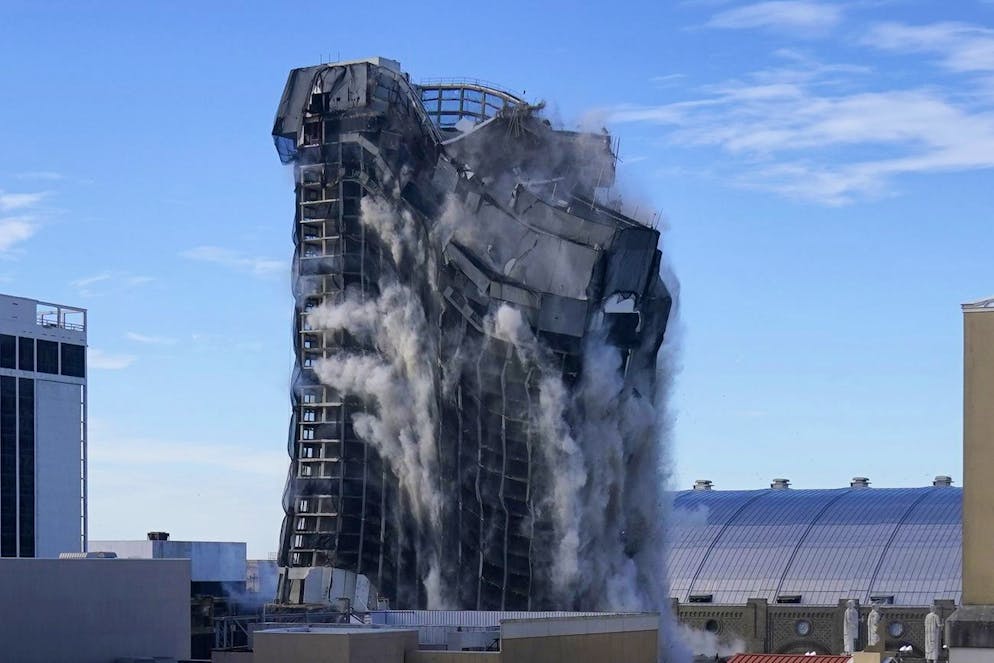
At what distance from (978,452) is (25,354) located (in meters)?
125

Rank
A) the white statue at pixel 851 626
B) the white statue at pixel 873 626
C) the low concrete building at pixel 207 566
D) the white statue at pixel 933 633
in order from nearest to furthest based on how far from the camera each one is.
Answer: the low concrete building at pixel 207 566 → the white statue at pixel 933 633 → the white statue at pixel 851 626 → the white statue at pixel 873 626

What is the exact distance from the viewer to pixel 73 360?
581 feet

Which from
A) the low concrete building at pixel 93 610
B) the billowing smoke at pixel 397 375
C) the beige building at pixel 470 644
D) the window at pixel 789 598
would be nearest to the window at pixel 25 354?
the billowing smoke at pixel 397 375

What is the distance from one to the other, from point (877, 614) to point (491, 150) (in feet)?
155

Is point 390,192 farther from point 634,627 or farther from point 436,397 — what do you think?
point 634,627

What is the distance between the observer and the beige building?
6912 cm

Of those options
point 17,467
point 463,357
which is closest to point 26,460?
point 17,467

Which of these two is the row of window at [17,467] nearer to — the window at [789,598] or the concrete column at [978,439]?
the window at [789,598]

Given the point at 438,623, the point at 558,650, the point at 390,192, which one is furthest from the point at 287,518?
the point at 558,650

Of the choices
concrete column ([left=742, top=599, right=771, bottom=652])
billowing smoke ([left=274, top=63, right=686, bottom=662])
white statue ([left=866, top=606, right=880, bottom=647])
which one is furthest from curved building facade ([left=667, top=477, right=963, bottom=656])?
billowing smoke ([left=274, top=63, right=686, bottom=662])

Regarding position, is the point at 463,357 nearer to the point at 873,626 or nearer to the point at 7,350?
A: the point at 873,626

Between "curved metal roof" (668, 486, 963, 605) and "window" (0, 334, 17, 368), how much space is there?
205 feet

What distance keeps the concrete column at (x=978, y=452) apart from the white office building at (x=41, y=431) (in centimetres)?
11969

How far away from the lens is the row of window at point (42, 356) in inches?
6589
